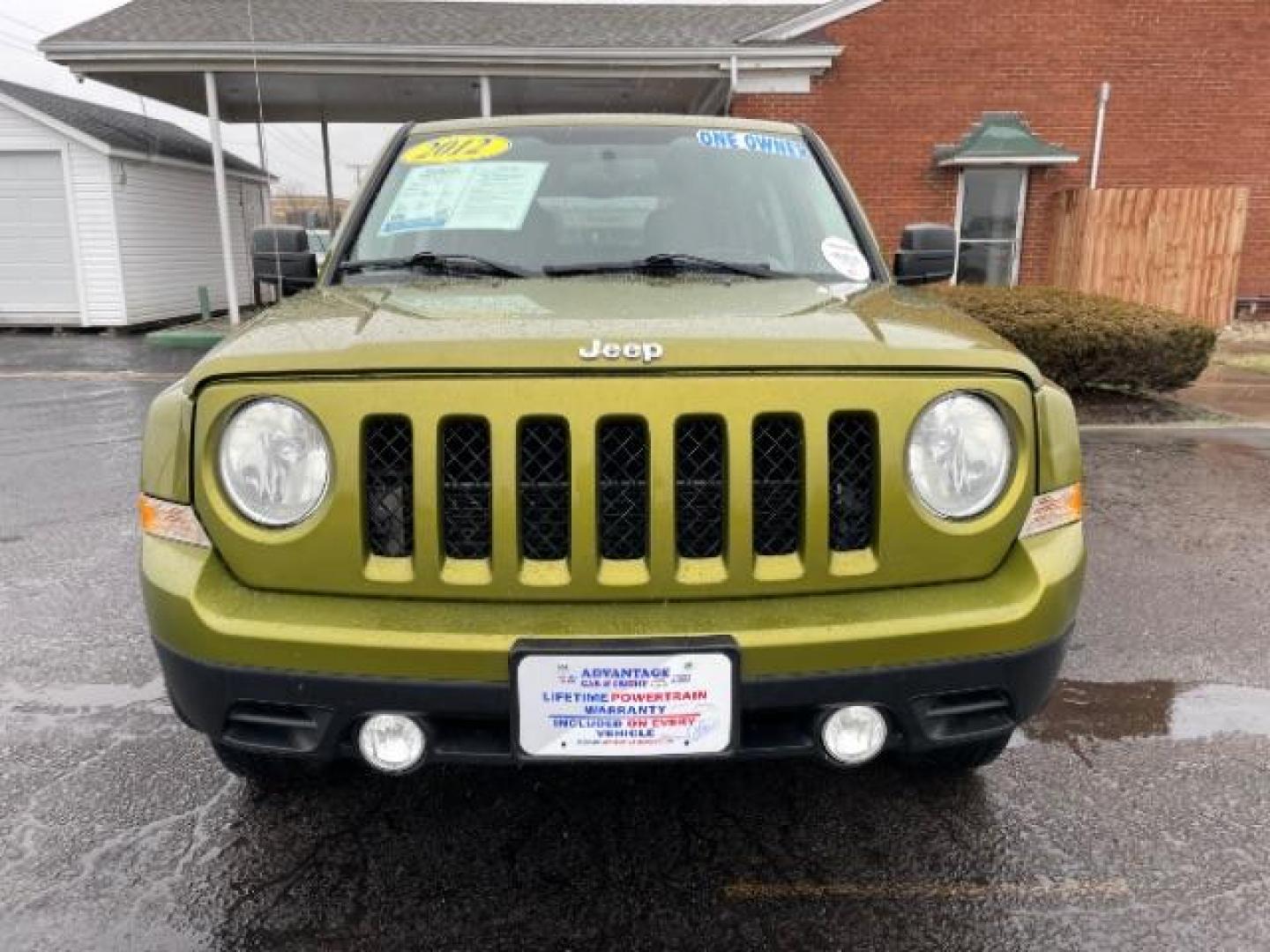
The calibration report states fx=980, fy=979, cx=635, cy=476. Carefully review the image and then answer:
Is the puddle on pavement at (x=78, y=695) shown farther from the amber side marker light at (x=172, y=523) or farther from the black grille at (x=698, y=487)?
the black grille at (x=698, y=487)

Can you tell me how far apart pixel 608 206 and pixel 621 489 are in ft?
5.11

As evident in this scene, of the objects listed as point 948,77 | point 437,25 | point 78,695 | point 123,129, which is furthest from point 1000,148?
point 123,129

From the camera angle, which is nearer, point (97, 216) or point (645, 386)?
point (645, 386)

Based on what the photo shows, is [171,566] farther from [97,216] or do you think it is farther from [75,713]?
[97,216]

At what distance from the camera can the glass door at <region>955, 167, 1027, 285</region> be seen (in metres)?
13.1

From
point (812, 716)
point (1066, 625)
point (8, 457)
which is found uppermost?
point (1066, 625)

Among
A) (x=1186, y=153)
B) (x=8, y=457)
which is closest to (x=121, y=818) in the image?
(x=8, y=457)

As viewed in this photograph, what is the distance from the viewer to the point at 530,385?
1797mm

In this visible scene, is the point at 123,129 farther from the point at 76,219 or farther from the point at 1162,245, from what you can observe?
the point at 1162,245

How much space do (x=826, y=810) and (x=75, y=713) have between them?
2.28 meters

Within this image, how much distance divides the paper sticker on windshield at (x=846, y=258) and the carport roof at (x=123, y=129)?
13.7m

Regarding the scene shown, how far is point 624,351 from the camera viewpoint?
183 cm

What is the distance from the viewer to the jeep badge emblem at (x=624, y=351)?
1.82 m

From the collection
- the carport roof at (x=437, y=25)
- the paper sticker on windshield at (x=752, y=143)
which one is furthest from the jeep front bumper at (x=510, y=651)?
the carport roof at (x=437, y=25)
